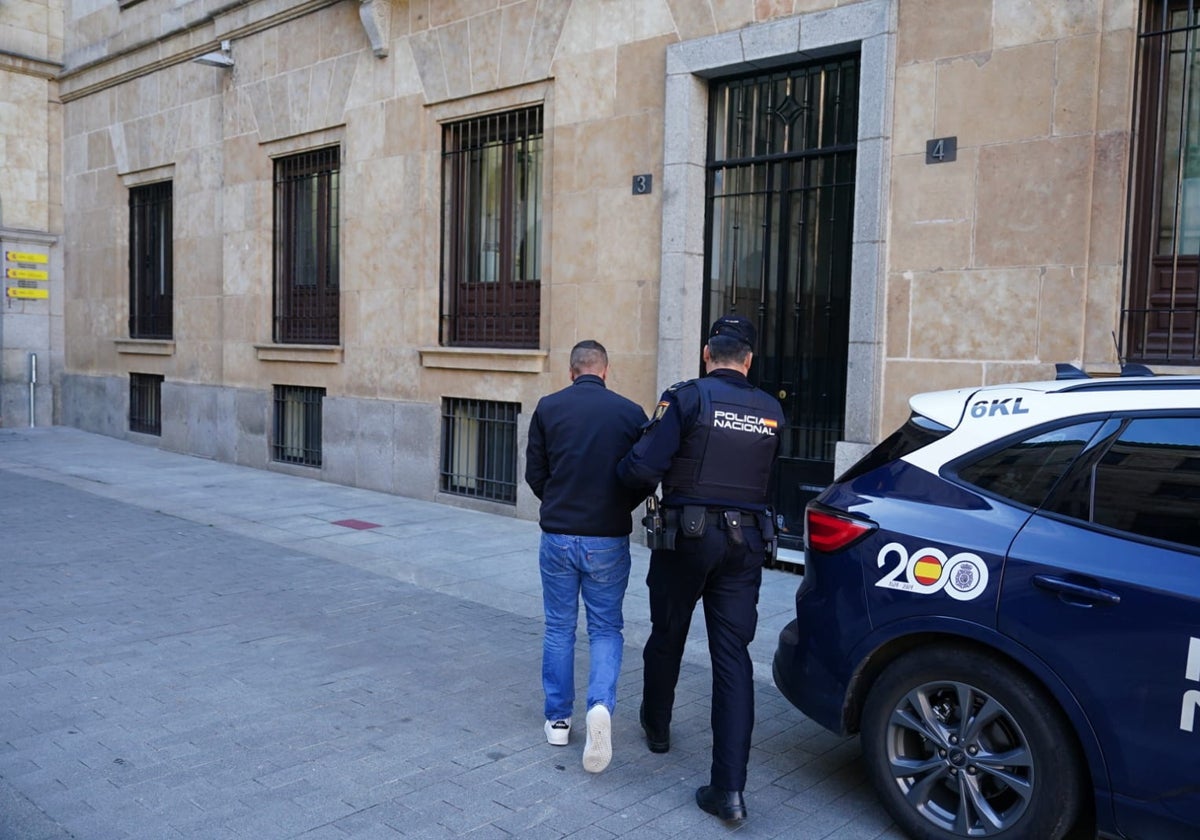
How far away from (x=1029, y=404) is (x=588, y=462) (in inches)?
70.7

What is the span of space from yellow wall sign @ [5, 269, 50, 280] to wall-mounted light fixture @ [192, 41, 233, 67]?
612 centimetres

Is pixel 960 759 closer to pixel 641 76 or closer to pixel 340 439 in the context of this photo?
pixel 641 76

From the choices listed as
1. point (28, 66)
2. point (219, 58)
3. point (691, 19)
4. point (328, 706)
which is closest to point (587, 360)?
point (328, 706)

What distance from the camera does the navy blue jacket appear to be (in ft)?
14.9

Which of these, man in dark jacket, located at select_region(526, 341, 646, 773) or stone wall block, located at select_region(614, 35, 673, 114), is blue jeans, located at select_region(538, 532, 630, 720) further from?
stone wall block, located at select_region(614, 35, 673, 114)

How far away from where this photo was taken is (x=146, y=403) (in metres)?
16.9

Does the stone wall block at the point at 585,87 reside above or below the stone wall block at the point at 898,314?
above

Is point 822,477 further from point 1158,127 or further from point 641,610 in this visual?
point 1158,127

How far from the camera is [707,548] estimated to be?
13.5ft

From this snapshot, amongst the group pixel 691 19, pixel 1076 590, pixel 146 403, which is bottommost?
pixel 146 403

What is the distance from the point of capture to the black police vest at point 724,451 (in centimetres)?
413

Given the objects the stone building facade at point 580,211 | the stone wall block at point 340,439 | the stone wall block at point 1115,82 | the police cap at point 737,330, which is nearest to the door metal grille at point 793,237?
the stone building facade at point 580,211

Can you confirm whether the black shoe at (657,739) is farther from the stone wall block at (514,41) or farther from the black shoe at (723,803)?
the stone wall block at (514,41)

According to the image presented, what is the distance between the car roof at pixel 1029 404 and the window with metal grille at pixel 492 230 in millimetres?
7009
